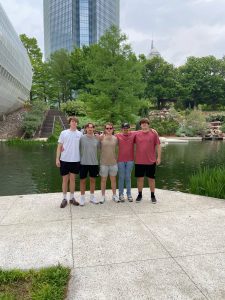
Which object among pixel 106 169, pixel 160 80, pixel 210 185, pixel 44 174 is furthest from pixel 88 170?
pixel 160 80

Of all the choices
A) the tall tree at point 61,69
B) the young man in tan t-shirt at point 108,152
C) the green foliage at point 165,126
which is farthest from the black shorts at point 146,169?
the tall tree at point 61,69

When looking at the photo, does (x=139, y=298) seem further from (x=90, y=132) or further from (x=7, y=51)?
(x=7, y=51)

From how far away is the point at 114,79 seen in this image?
2891 cm

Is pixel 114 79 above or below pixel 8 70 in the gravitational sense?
below

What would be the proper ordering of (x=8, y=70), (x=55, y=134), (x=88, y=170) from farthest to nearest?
1. (x=8, y=70)
2. (x=55, y=134)
3. (x=88, y=170)

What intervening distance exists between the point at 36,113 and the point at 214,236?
3278 cm

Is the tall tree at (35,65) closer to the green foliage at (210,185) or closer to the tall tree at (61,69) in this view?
the tall tree at (61,69)

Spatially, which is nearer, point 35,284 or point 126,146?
point 35,284

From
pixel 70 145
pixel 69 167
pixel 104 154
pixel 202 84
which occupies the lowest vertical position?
pixel 69 167

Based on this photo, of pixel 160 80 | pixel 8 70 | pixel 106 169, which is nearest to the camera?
pixel 106 169

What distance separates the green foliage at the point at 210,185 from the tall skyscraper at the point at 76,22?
112 metres

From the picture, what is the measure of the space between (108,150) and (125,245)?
2.50 m

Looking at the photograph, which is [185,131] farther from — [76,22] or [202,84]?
[76,22]

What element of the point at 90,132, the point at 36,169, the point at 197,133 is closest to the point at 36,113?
the point at 197,133
